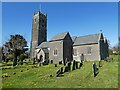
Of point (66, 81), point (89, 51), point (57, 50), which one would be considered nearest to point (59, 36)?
point (57, 50)

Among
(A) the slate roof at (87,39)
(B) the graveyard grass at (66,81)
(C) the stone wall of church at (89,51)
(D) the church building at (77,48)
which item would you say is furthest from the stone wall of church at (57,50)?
(B) the graveyard grass at (66,81)

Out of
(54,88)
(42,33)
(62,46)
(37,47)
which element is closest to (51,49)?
(62,46)

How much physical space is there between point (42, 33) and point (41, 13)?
887 centimetres

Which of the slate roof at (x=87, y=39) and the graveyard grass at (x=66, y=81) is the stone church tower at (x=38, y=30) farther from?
the graveyard grass at (x=66, y=81)

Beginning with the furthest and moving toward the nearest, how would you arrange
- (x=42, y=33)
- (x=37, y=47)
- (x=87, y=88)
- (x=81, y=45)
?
(x=42, y=33) < (x=37, y=47) < (x=81, y=45) < (x=87, y=88)

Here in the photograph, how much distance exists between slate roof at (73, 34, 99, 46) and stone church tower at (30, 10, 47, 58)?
19.2 metres

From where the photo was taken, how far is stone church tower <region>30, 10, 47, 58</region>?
6246 centimetres

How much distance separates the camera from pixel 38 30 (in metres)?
62.9

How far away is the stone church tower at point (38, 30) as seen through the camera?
62.5 m

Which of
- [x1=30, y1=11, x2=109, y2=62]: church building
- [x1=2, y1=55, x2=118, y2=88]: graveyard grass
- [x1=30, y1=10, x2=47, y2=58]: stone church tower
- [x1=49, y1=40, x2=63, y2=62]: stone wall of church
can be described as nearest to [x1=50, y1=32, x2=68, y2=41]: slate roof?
[x1=30, y1=11, x2=109, y2=62]: church building

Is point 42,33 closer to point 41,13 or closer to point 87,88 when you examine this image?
point 41,13

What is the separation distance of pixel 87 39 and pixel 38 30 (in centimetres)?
2427

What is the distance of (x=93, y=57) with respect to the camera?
4272cm

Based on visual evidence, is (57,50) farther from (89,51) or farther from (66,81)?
(66,81)
